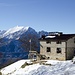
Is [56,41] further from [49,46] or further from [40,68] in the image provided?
[40,68]

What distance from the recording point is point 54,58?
5750 centimetres

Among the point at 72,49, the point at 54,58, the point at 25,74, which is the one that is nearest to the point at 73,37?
the point at 72,49

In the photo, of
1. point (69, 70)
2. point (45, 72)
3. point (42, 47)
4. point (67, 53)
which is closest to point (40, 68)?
point (45, 72)

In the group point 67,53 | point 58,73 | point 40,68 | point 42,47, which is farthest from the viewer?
point 42,47

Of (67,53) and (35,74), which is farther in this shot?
(67,53)

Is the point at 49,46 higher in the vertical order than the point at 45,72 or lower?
higher

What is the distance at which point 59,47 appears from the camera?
5659 centimetres

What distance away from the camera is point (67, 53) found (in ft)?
182

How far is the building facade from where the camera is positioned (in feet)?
182

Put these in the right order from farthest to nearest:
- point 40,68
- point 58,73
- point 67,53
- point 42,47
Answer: point 42,47 → point 67,53 → point 40,68 → point 58,73

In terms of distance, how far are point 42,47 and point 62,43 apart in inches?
266

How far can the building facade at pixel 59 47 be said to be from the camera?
55438 mm

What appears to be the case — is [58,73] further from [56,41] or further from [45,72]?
[56,41]

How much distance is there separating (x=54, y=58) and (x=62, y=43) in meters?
4.43
